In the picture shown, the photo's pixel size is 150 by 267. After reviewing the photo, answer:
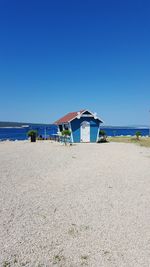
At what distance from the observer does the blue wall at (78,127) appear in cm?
3070

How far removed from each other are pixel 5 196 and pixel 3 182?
6.91ft

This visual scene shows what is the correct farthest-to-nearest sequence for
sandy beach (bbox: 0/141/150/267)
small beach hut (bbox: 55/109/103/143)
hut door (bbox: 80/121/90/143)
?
1. hut door (bbox: 80/121/90/143)
2. small beach hut (bbox: 55/109/103/143)
3. sandy beach (bbox: 0/141/150/267)

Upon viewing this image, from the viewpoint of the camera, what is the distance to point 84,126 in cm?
3117

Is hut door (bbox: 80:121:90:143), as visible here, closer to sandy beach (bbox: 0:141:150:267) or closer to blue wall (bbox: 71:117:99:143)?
blue wall (bbox: 71:117:99:143)

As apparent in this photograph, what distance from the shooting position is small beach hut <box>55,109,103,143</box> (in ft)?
101

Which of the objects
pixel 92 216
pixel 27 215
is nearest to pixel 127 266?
pixel 92 216

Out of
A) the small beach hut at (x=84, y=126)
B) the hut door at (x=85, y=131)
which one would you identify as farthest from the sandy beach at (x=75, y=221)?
the hut door at (x=85, y=131)

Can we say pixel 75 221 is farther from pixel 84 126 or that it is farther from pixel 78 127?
pixel 84 126

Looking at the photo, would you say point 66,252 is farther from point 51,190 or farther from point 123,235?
point 51,190

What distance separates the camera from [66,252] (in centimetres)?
463

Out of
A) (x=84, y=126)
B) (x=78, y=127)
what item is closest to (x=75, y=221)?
(x=78, y=127)

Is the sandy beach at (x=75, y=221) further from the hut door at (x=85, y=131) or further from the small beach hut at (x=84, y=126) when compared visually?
the hut door at (x=85, y=131)

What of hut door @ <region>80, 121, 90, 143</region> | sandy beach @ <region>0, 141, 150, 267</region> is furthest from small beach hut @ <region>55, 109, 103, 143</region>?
sandy beach @ <region>0, 141, 150, 267</region>

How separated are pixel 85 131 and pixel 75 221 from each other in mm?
25376
